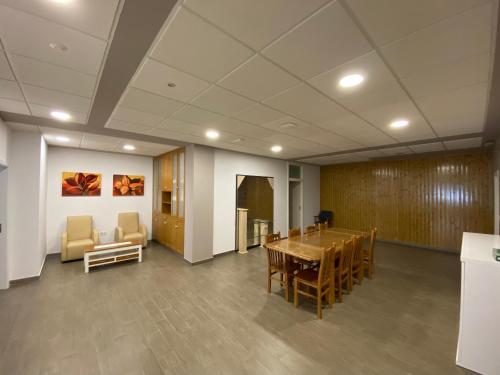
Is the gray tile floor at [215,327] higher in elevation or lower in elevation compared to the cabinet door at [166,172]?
lower

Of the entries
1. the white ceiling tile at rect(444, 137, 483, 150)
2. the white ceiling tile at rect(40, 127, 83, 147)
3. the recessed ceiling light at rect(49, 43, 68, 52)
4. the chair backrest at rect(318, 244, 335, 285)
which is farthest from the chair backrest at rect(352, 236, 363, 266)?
the white ceiling tile at rect(40, 127, 83, 147)

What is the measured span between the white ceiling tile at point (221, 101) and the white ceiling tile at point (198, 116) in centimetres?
16

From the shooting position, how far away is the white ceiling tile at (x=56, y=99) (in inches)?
87.4

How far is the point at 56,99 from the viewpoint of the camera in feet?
7.93

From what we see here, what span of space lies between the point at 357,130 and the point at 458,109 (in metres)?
1.23

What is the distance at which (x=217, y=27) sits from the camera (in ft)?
4.33

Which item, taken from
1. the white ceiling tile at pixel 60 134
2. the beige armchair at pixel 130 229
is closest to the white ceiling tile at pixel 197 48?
the white ceiling tile at pixel 60 134

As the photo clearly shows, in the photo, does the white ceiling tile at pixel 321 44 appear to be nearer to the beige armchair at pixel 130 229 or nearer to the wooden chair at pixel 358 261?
the wooden chair at pixel 358 261

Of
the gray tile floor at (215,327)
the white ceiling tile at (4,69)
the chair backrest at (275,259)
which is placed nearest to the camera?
the white ceiling tile at (4,69)

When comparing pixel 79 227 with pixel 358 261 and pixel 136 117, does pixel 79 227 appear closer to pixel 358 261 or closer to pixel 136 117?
pixel 136 117

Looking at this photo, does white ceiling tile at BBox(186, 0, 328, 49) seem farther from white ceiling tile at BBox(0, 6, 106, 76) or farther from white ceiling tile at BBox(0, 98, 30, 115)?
white ceiling tile at BBox(0, 98, 30, 115)

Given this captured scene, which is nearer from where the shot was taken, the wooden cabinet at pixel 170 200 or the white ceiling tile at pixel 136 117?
the white ceiling tile at pixel 136 117

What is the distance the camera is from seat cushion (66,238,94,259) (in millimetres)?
4602

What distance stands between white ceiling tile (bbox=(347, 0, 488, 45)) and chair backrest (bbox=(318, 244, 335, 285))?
2.24 meters
